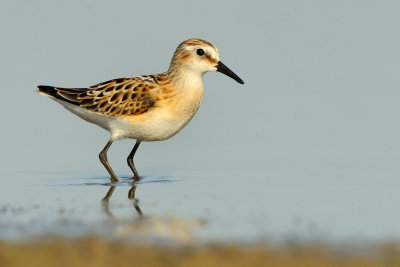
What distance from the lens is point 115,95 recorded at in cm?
1683

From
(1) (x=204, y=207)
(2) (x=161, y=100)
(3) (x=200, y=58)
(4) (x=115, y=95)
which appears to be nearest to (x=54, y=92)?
(4) (x=115, y=95)

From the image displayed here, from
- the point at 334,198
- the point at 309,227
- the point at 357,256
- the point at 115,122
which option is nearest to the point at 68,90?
the point at 115,122

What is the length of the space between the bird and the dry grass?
6.48 metres

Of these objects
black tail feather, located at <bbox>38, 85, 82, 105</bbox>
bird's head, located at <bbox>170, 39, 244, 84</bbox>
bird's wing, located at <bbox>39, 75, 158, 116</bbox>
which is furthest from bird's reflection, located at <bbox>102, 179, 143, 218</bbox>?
bird's head, located at <bbox>170, 39, 244, 84</bbox>

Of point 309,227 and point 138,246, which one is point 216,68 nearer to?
point 309,227

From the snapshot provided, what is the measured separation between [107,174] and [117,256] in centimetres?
844

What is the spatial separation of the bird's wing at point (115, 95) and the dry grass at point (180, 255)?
265 inches

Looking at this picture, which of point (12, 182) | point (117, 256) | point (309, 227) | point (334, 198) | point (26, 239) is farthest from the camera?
point (12, 182)

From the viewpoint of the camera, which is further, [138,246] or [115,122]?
[115,122]

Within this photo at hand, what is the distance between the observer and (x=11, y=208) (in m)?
12.7

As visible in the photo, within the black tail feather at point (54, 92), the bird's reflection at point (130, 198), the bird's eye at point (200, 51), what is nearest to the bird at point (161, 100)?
the bird's eye at point (200, 51)

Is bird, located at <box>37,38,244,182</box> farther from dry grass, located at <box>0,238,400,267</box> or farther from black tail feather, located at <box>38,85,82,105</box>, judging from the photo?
dry grass, located at <box>0,238,400,267</box>

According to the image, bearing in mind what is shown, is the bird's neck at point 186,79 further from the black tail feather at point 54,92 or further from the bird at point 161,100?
the black tail feather at point 54,92

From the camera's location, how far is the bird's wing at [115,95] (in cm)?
1633
